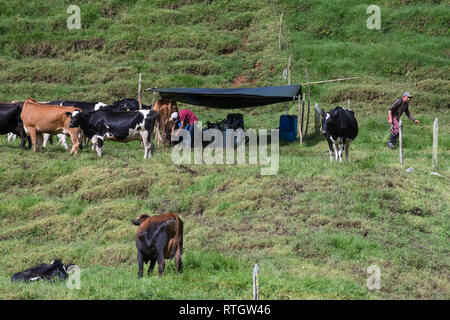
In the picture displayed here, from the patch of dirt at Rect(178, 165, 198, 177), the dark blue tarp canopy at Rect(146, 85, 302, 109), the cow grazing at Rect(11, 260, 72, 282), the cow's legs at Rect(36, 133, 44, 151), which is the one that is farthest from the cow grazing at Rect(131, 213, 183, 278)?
the dark blue tarp canopy at Rect(146, 85, 302, 109)

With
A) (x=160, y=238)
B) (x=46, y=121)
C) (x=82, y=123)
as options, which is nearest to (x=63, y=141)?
(x=46, y=121)

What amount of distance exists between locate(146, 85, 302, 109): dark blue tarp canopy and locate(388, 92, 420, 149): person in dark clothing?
2.76 meters

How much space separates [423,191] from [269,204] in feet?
10.4

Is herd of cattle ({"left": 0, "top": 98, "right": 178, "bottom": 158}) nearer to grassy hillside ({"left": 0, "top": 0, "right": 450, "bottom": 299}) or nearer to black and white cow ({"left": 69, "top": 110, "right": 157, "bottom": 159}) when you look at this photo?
black and white cow ({"left": 69, "top": 110, "right": 157, "bottom": 159})

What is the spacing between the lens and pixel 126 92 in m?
24.2

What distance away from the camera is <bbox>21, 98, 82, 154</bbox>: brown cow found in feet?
55.4

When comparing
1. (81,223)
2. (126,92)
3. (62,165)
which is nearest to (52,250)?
(81,223)

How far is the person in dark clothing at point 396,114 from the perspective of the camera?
56.5 feet

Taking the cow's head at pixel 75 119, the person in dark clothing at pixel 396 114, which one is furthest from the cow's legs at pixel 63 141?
the person in dark clothing at pixel 396 114

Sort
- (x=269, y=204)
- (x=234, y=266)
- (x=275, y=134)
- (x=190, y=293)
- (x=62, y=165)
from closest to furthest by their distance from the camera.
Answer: (x=190, y=293), (x=234, y=266), (x=269, y=204), (x=62, y=165), (x=275, y=134)

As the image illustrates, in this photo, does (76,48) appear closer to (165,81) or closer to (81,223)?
(165,81)

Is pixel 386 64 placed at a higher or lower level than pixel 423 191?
higher

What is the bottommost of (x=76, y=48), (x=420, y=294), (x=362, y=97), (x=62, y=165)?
(x=420, y=294)

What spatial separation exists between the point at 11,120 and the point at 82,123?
218 cm
